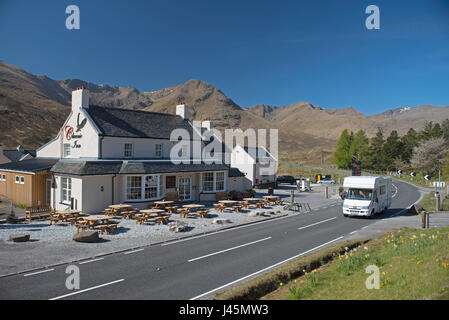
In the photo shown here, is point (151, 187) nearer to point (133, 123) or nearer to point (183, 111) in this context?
point (133, 123)

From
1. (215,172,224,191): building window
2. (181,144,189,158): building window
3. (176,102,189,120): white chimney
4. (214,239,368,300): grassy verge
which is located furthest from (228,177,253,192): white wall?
(214,239,368,300): grassy verge

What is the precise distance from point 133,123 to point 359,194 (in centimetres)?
2074

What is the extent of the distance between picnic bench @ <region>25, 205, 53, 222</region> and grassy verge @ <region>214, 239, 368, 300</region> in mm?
17020

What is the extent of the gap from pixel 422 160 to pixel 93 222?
252ft

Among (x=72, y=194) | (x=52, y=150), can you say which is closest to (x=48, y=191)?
(x=72, y=194)

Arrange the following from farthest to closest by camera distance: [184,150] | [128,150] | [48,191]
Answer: [184,150] < [128,150] < [48,191]

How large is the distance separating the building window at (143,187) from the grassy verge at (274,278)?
53.9ft

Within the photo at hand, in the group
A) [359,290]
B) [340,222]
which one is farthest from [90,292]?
[340,222]

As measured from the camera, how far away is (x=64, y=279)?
10.4m

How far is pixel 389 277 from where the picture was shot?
8375 mm

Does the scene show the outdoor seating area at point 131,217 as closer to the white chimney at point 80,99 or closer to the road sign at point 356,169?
the white chimney at point 80,99

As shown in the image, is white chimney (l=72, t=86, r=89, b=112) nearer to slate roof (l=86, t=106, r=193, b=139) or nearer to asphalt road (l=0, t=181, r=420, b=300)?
slate roof (l=86, t=106, r=193, b=139)
